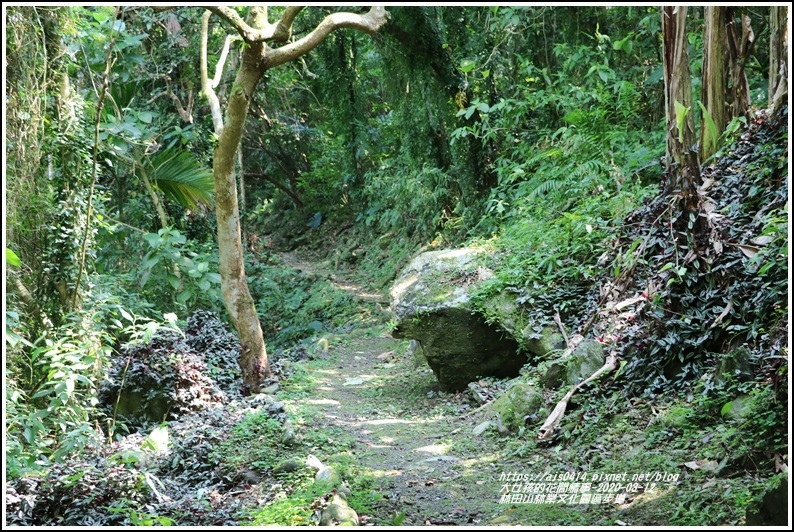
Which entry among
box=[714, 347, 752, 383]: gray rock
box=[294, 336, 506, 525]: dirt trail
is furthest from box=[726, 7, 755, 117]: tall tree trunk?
box=[294, 336, 506, 525]: dirt trail

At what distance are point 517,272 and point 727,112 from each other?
2.30 m

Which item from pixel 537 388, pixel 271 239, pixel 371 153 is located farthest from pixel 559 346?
pixel 271 239

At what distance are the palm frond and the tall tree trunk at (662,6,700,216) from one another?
15.8ft

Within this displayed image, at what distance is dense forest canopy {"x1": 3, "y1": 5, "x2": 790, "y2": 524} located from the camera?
4.54 meters

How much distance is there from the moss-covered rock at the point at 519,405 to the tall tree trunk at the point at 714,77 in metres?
2.48

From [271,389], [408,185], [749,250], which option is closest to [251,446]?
[271,389]

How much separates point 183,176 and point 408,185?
14.4ft

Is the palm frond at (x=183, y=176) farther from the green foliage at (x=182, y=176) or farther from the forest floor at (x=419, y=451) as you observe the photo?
the forest floor at (x=419, y=451)

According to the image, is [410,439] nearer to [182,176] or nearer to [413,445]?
[413,445]

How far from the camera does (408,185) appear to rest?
1123 centimetres

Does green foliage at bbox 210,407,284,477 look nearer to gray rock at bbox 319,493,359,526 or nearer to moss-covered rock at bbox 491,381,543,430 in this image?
gray rock at bbox 319,493,359,526

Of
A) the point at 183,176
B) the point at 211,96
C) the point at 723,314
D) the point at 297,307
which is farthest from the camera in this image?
the point at 297,307

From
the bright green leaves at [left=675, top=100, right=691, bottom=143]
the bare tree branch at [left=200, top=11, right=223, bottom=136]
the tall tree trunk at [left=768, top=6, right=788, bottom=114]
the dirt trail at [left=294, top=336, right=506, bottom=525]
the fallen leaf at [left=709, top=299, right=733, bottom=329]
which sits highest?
the bare tree branch at [left=200, top=11, right=223, bottom=136]

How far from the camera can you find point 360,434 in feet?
17.6
